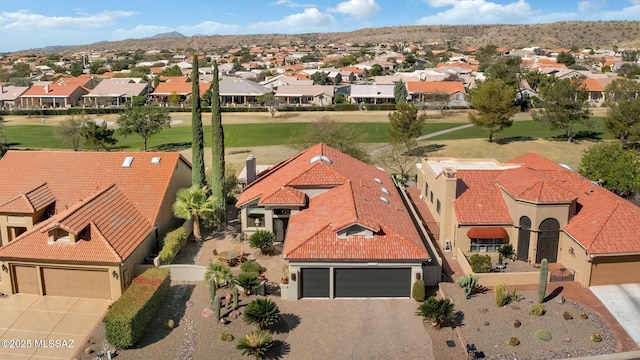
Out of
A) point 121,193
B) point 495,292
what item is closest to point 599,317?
point 495,292

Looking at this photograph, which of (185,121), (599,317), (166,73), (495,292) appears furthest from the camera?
(166,73)

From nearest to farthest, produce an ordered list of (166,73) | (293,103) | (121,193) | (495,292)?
(495,292) → (121,193) → (293,103) → (166,73)

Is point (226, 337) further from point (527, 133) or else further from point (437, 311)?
point (527, 133)

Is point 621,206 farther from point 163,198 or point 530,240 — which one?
point 163,198

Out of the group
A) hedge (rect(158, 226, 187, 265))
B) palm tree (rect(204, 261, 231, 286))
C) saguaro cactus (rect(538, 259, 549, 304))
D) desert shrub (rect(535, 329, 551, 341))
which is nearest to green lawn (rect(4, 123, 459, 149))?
hedge (rect(158, 226, 187, 265))

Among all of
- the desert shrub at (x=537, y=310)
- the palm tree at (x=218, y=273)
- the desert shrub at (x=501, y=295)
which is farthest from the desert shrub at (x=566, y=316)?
the palm tree at (x=218, y=273)

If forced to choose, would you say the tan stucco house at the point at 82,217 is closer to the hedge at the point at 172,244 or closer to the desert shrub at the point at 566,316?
the hedge at the point at 172,244

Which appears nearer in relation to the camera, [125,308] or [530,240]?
[125,308]
